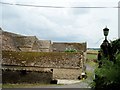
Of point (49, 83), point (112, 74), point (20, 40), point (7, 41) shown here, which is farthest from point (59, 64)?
point (112, 74)

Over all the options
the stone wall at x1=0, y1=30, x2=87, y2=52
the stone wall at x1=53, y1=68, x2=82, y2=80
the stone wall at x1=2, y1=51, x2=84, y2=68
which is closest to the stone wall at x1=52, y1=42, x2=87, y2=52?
the stone wall at x1=0, y1=30, x2=87, y2=52

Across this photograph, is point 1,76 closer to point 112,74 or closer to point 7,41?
point 7,41

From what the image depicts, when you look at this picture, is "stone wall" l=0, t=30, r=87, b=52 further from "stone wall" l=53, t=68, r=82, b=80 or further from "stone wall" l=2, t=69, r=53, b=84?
"stone wall" l=2, t=69, r=53, b=84

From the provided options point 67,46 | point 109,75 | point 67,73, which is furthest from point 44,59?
point 109,75

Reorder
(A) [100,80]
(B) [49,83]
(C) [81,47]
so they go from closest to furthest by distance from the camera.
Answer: (A) [100,80] → (B) [49,83] → (C) [81,47]

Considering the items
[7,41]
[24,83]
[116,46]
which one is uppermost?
[7,41]

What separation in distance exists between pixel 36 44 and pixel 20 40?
515cm

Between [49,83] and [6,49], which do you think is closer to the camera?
[49,83]

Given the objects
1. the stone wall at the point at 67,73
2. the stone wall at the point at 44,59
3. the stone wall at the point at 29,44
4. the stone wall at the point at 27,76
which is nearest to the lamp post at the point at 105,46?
the stone wall at the point at 27,76

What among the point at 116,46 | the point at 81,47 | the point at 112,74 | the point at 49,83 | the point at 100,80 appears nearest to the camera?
the point at 112,74

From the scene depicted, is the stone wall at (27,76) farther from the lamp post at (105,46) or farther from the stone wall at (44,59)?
the lamp post at (105,46)

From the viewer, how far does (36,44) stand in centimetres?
7338

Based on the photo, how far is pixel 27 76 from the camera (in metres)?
45.1

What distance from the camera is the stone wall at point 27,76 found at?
1769 inches
